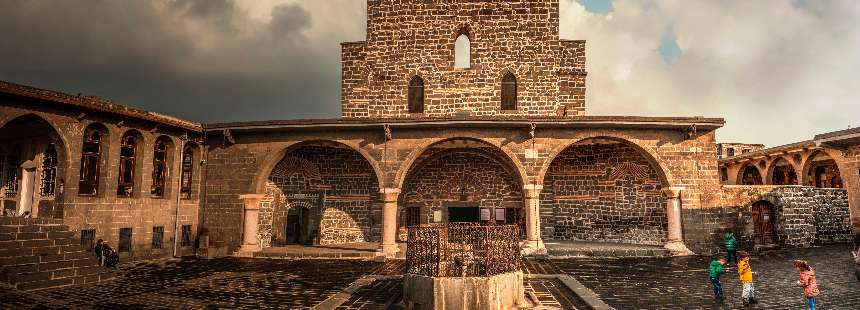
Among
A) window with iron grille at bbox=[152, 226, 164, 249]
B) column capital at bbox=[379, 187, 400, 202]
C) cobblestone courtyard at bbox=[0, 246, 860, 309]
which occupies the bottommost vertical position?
cobblestone courtyard at bbox=[0, 246, 860, 309]

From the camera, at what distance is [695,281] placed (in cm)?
979

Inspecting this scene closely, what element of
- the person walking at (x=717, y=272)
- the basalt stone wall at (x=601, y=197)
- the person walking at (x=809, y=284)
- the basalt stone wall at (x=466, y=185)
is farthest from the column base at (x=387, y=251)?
the person walking at (x=809, y=284)

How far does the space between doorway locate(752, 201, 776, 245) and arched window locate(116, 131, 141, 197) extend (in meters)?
21.5

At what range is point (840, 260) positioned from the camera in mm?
12500

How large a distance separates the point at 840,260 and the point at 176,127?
2116 cm

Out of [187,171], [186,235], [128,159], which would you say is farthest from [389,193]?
[128,159]

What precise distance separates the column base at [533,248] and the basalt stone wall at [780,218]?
15.4 ft

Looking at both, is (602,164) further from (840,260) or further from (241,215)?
(241,215)

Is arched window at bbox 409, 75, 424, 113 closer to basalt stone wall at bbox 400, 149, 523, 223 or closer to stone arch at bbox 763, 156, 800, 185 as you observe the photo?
basalt stone wall at bbox 400, 149, 523, 223

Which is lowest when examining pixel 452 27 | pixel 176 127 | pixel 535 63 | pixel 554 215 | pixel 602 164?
pixel 554 215

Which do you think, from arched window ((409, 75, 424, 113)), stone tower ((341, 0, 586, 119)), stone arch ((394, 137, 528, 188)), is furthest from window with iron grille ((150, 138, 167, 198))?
arched window ((409, 75, 424, 113))

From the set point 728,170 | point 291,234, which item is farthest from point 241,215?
point 728,170

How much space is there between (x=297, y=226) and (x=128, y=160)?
241 inches

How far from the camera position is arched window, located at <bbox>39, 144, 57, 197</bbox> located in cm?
1515
